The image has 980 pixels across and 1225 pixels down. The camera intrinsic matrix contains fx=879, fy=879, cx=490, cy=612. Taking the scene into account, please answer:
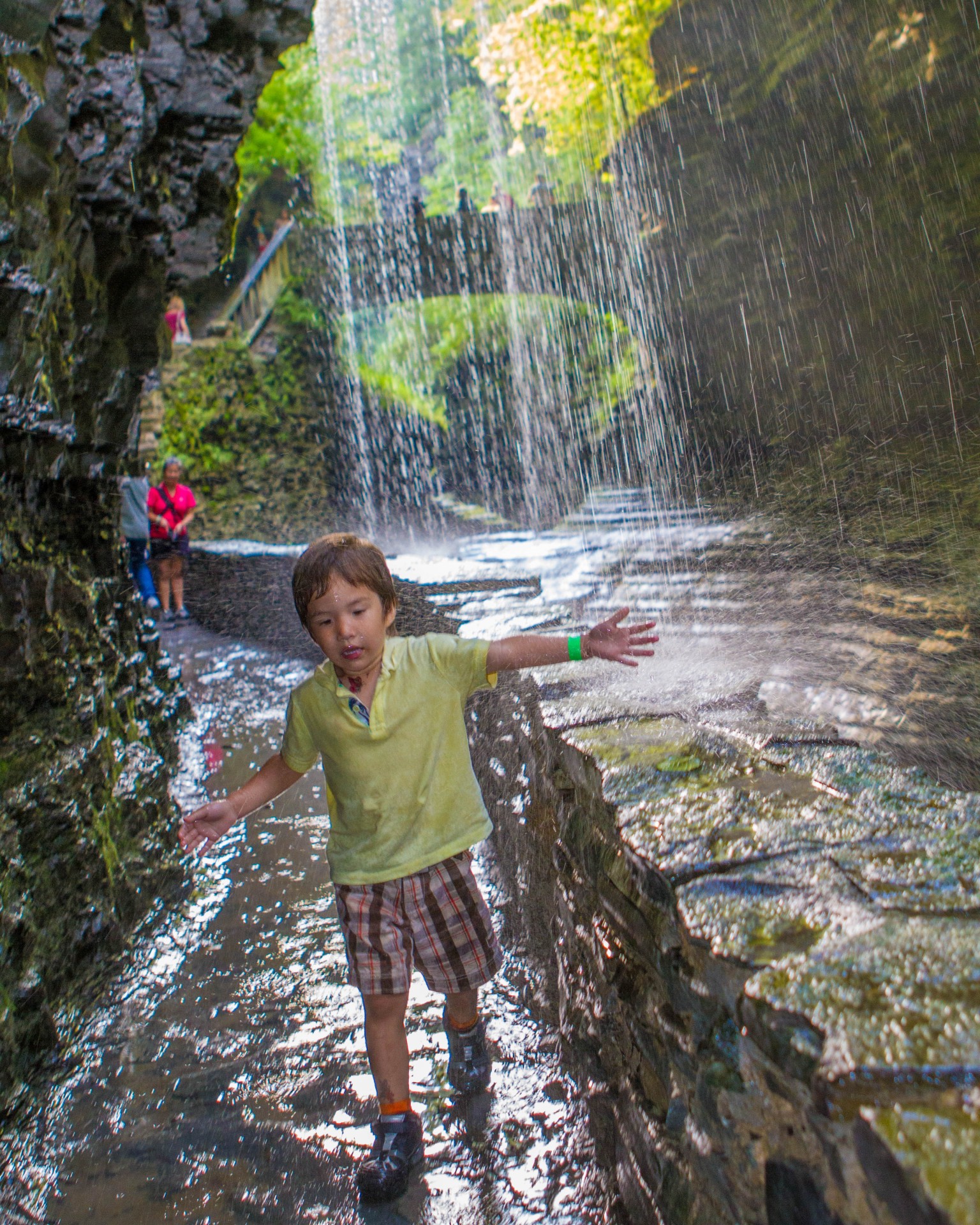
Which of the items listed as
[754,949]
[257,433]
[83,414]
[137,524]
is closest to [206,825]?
[754,949]

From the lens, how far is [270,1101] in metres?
2.30

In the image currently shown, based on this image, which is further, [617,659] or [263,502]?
[263,502]

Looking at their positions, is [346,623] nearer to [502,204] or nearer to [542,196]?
[542,196]

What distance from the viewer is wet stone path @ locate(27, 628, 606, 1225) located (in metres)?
1.95

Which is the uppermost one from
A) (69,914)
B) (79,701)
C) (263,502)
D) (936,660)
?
(263,502)

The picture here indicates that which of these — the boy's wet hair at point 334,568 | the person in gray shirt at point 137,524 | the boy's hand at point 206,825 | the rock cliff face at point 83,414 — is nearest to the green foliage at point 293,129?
the person in gray shirt at point 137,524

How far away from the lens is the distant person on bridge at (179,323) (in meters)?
16.3

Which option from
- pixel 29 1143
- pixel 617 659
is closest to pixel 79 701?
pixel 29 1143

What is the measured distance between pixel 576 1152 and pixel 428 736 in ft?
3.29

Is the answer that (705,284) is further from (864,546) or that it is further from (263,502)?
(263,502)

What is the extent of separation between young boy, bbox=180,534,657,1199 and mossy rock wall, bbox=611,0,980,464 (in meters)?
5.18

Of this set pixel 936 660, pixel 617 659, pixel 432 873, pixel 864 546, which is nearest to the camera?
pixel 617 659

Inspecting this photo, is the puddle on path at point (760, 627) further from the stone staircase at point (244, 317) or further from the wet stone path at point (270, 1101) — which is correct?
the stone staircase at point (244, 317)

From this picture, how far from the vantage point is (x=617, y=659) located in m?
1.93
